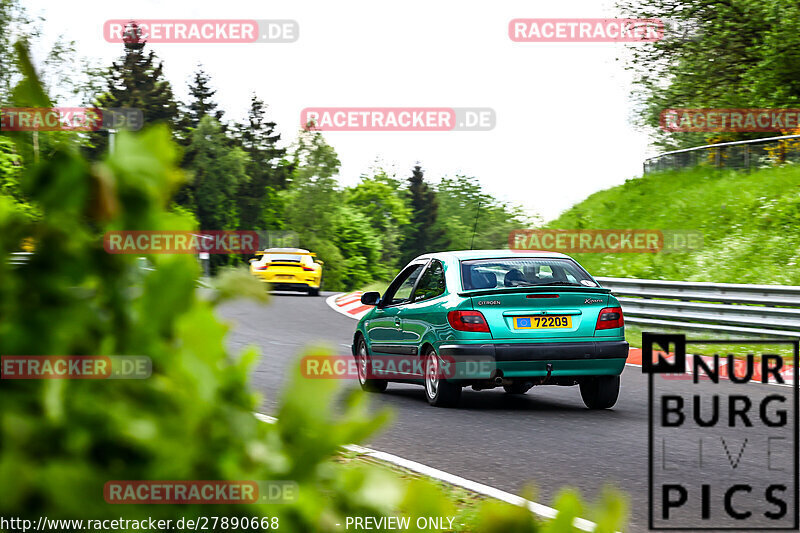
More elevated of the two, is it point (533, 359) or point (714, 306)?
point (533, 359)

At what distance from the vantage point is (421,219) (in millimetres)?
118312

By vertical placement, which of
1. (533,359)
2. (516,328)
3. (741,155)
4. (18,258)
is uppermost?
(741,155)

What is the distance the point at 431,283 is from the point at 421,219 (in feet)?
354

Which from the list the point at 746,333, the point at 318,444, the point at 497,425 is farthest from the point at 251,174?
the point at 318,444

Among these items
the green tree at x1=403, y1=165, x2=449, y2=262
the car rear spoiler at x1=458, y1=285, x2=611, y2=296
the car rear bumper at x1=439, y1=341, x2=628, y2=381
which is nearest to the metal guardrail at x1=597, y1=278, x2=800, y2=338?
the car rear bumper at x1=439, y1=341, x2=628, y2=381

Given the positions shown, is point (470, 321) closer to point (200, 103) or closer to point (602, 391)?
point (602, 391)

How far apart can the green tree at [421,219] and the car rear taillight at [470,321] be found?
354ft

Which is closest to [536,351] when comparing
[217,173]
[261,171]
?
[217,173]

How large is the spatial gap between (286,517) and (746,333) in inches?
609

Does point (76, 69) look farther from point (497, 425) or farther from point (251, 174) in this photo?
point (251, 174)

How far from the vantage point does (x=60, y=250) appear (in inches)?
42.5

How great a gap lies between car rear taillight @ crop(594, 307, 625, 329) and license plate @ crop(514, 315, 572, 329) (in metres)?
0.39

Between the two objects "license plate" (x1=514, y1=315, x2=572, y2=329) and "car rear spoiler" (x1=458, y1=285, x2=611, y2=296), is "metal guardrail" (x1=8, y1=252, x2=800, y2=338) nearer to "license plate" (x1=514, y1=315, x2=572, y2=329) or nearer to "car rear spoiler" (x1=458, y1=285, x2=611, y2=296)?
"car rear spoiler" (x1=458, y1=285, x2=611, y2=296)

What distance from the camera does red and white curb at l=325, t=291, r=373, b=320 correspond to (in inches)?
995
